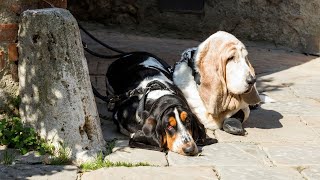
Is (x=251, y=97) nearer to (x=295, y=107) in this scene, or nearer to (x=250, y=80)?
(x=250, y=80)

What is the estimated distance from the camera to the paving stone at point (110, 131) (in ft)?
17.4

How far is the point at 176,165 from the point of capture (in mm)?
4621

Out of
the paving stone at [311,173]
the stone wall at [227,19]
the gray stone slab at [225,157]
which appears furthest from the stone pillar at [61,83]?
the stone wall at [227,19]

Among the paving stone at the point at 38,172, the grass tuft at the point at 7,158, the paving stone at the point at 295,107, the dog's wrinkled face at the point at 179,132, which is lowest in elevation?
the paving stone at the point at 295,107

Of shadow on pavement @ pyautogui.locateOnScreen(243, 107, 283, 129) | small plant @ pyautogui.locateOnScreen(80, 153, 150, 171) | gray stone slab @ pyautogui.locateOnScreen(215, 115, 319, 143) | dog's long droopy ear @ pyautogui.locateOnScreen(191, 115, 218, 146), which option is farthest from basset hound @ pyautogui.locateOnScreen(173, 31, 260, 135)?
small plant @ pyautogui.locateOnScreen(80, 153, 150, 171)

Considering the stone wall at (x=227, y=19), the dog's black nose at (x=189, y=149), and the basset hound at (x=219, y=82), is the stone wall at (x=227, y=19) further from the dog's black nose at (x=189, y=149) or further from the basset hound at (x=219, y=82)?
the dog's black nose at (x=189, y=149)

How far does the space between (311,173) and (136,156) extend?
4.56 feet

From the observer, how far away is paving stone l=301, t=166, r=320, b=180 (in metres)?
4.50

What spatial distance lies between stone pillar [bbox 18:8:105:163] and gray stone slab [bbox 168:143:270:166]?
688mm

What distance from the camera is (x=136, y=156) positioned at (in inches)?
189

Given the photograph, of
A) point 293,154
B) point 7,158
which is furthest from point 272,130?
point 7,158

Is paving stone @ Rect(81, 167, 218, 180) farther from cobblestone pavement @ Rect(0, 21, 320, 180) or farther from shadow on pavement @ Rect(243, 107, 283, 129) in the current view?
shadow on pavement @ Rect(243, 107, 283, 129)

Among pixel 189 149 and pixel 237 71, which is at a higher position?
pixel 237 71

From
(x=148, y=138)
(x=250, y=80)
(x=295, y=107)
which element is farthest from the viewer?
(x=295, y=107)
